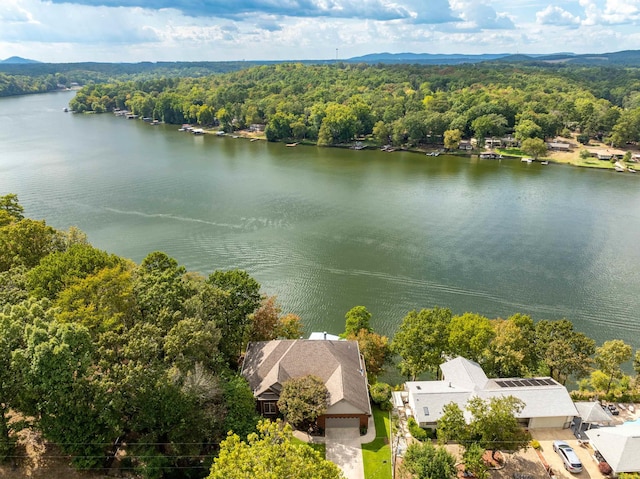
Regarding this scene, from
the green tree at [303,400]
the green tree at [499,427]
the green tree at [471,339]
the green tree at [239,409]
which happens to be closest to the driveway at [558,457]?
the green tree at [499,427]

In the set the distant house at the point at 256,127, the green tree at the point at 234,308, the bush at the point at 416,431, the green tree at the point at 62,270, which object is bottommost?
the bush at the point at 416,431

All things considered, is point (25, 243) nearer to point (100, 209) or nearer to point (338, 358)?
point (338, 358)

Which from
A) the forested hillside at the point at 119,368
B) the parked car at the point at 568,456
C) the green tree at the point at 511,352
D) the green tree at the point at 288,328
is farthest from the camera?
the green tree at the point at 288,328

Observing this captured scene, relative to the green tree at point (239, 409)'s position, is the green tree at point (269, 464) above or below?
above

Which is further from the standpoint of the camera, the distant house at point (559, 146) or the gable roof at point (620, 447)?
the distant house at point (559, 146)

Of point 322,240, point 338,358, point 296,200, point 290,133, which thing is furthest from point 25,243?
point 290,133

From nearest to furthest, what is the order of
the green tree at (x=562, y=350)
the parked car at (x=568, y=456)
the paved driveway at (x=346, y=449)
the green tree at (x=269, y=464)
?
the green tree at (x=269, y=464)
the parked car at (x=568, y=456)
the paved driveway at (x=346, y=449)
the green tree at (x=562, y=350)

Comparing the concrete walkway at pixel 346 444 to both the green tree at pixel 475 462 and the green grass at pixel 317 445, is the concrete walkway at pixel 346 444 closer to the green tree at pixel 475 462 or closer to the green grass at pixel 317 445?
the green grass at pixel 317 445
